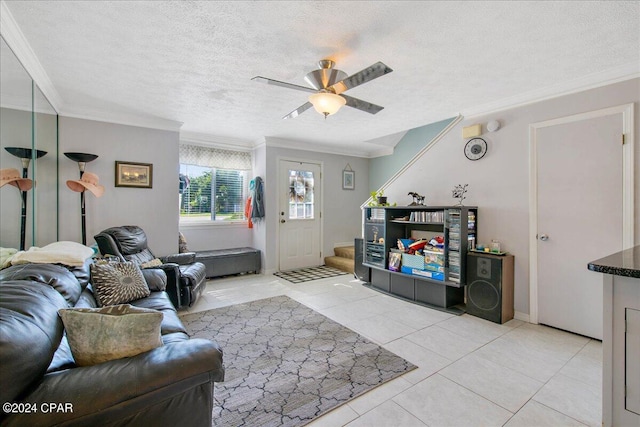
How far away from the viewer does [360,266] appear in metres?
4.69

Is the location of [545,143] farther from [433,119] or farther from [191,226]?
[191,226]

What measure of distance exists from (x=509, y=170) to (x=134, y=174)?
15.7 feet

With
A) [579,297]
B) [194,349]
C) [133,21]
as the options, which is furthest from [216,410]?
[579,297]

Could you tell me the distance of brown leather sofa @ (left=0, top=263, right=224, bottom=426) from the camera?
34.3 inches

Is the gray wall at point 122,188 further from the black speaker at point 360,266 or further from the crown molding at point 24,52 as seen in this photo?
the black speaker at point 360,266

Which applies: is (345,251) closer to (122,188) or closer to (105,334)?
(122,188)

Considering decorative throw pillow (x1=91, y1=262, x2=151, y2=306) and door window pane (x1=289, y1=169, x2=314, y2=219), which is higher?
door window pane (x1=289, y1=169, x2=314, y2=219)

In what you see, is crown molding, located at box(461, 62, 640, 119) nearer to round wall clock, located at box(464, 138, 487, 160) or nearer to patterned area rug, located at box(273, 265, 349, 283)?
round wall clock, located at box(464, 138, 487, 160)

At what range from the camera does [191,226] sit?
198 inches

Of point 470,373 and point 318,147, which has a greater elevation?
point 318,147

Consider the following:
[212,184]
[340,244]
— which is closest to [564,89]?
[340,244]

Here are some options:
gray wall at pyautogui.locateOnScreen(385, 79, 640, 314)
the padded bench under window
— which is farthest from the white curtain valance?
gray wall at pyautogui.locateOnScreen(385, 79, 640, 314)

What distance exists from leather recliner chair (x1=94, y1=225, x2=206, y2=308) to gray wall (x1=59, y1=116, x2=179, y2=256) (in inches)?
14.9

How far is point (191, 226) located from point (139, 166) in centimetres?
138
